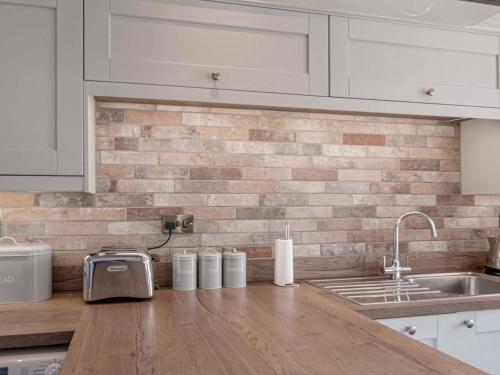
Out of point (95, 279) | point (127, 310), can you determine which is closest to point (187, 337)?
point (127, 310)

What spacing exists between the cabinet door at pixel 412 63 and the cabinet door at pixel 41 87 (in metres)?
1.06

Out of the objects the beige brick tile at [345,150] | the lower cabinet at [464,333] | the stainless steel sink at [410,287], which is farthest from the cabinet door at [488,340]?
the beige brick tile at [345,150]

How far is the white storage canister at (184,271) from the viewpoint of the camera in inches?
75.3

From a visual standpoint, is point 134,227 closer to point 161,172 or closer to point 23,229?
point 161,172

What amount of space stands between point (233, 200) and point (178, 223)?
0.95ft

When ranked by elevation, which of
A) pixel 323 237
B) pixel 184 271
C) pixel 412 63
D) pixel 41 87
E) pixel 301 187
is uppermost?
pixel 412 63

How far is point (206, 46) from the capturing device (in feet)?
5.83

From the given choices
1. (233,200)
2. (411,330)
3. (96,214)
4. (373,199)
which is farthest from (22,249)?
(373,199)

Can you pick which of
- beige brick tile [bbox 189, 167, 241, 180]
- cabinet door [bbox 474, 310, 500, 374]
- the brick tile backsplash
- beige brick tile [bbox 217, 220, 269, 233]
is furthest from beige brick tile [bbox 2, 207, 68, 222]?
cabinet door [bbox 474, 310, 500, 374]

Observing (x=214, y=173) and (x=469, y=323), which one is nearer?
(x=469, y=323)

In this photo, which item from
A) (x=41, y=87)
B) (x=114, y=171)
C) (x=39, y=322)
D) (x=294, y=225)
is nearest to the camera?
(x=39, y=322)

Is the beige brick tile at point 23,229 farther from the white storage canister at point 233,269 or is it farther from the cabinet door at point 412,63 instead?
the cabinet door at point 412,63

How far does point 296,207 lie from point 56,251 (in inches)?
45.3

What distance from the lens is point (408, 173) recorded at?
2.41m
